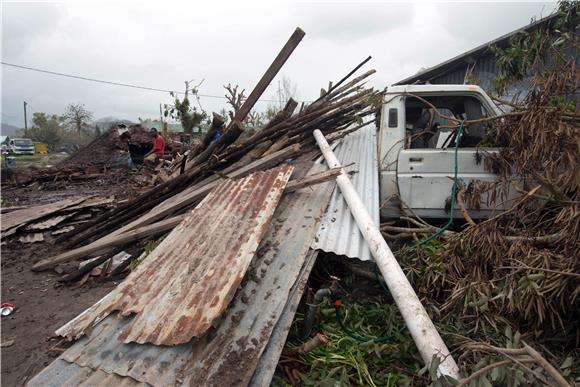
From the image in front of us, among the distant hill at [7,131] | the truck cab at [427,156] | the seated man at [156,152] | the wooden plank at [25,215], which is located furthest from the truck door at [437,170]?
the distant hill at [7,131]

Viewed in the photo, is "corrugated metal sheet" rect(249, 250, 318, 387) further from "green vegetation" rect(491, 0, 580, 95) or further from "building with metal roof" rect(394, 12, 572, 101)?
Result: "building with metal roof" rect(394, 12, 572, 101)

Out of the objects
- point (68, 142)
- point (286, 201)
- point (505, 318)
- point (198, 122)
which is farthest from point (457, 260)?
point (68, 142)

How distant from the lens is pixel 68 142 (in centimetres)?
3550

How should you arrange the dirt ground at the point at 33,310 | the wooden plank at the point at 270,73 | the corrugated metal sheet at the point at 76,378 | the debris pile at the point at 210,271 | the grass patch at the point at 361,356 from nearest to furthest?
the corrugated metal sheet at the point at 76,378, the debris pile at the point at 210,271, the grass patch at the point at 361,356, the dirt ground at the point at 33,310, the wooden plank at the point at 270,73

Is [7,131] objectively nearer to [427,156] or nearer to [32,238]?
[32,238]

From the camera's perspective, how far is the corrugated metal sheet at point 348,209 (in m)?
2.80

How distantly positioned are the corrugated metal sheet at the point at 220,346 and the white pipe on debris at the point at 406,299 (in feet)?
1.98

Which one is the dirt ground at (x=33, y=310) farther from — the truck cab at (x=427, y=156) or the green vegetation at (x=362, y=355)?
the truck cab at (x=427, y=156)

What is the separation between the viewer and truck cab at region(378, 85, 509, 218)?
3.52 metres

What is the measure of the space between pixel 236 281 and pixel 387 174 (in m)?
2.34

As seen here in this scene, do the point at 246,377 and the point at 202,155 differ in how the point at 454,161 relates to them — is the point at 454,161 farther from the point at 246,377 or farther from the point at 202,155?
the point at 202,155

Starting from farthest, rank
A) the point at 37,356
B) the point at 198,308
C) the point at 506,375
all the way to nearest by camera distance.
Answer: the point at 37,356, the point at 198,308, the point at 506,375

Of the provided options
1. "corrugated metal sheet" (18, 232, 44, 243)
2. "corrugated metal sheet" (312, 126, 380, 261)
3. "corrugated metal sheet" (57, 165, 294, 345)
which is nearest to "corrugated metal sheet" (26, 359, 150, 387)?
"corrugated metal sheet" (57, 165, 294, 345)

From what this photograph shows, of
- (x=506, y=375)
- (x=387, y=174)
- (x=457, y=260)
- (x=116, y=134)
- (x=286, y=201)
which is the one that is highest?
(x=116, y=134)
